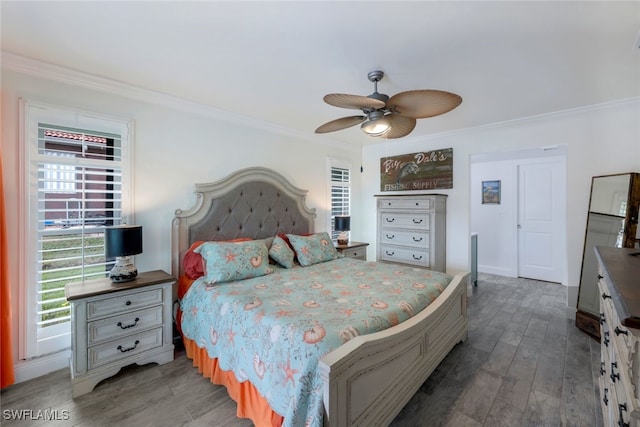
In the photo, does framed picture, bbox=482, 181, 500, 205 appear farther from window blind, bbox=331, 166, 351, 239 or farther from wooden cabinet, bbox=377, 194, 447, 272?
window blind, bbox=331, 166, 351, 239

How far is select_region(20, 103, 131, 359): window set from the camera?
Answer: 214 cm

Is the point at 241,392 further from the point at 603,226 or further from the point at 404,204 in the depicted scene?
the point at 603,226

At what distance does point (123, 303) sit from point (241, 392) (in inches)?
48.3

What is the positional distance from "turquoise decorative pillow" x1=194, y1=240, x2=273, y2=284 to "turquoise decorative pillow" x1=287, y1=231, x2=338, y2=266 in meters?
0.50

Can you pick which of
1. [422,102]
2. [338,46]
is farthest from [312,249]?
[338,46]

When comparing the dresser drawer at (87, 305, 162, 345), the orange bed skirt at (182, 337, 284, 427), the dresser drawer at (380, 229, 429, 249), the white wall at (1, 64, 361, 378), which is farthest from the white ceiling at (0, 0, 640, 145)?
the orange bed skirt at (182, 337, 284, 427)

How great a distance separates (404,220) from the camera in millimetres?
4168

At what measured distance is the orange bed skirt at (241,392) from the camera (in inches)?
58.9

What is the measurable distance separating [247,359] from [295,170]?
9.25ft

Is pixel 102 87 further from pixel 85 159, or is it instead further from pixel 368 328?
pixel 368 328

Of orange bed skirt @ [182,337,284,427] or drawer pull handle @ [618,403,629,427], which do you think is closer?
drawer pull handle @ [618,403,629,427]

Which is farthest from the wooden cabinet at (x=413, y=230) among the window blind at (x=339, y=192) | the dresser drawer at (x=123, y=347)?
the dresser drawer at (x=123, y=347)

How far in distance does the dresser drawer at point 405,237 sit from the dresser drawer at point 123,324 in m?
3.22

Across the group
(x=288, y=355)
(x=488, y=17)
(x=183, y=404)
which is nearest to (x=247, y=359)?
(x=288, y=355)
